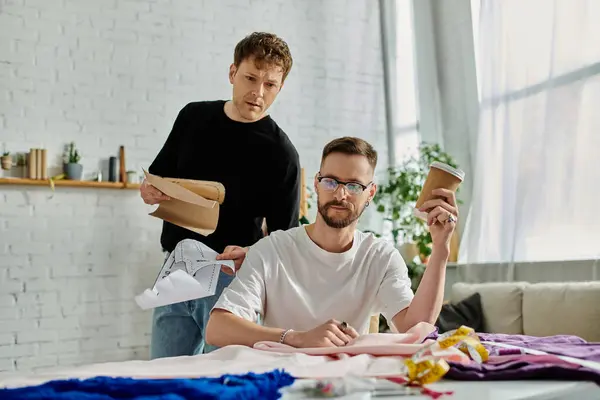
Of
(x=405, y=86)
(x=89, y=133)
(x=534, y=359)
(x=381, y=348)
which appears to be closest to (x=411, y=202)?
(x=405, y=86)

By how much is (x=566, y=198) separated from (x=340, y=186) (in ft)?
9.32

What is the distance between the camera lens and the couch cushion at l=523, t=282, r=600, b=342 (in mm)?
3863

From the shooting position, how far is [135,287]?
4.99m

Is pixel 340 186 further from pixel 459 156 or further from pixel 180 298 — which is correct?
pixel 459 156

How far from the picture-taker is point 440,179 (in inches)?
69.1

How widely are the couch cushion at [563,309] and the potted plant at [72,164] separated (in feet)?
9.80

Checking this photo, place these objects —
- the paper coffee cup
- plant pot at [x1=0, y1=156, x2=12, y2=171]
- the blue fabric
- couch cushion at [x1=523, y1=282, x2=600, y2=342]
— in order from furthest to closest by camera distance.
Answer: plant pot at [x1=0, y1=156, x2=12, y2=171] < couch cushion at [x1=523, y1=282, x2=600, y2=342] < the paper coffee cup < the blue fabric

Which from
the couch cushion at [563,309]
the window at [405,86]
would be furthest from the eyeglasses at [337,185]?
the window at [405,86]

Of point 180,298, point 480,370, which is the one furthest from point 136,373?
point 180,298

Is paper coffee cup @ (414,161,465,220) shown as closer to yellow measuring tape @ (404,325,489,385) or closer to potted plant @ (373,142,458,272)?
yellow measuring tape @ (404,325,489,385)

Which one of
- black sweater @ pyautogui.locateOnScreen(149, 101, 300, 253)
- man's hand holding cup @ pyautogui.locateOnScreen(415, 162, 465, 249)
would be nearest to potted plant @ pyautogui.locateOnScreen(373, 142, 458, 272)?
black sweater @ pyautogui.locateOnScreen(149, 101, 300, 253)

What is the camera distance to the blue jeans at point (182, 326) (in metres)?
2.27

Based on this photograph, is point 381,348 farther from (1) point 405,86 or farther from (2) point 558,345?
(1) point 405,86

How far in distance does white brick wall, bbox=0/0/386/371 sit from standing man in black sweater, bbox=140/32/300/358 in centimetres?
250
